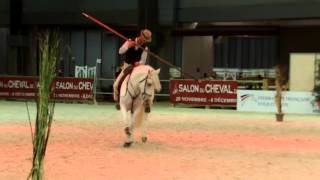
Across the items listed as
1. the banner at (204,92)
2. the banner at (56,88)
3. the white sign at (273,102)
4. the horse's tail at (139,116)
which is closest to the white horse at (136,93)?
the horse's tail at (139,116)

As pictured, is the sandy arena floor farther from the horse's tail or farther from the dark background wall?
the dark background wall

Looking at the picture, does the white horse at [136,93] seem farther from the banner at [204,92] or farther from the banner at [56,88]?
the banner at [56,88]

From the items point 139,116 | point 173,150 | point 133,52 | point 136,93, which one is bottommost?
point 173,150

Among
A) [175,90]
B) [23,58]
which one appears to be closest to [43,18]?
[23,58]

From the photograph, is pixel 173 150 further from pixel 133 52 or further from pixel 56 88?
pixel 56 88

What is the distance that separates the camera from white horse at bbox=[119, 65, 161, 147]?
12586mm

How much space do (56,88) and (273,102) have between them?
10169 mm

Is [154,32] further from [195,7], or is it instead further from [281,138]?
[281,138]

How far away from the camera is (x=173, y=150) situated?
39.6 feet

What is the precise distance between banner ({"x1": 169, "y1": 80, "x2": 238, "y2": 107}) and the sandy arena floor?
533cm

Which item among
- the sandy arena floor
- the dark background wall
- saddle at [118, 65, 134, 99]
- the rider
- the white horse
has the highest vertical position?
the dark background wall

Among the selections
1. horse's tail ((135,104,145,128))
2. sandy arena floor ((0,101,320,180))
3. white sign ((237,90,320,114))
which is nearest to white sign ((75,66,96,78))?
white sign ((237,90,320,114))

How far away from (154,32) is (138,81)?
18.4 metres

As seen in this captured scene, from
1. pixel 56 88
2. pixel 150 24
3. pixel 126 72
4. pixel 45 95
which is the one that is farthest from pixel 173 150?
pixel 150 24
